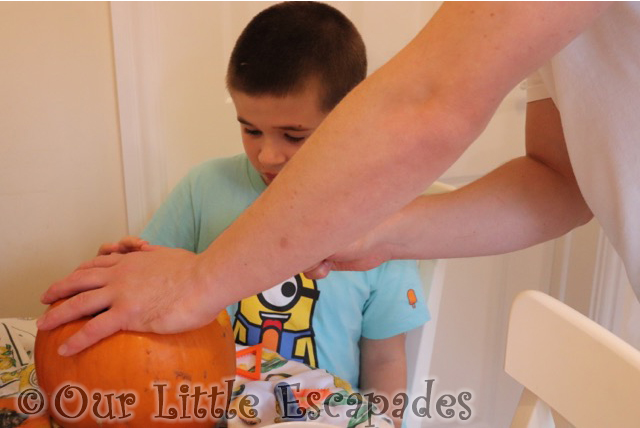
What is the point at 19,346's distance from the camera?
77 centimetres

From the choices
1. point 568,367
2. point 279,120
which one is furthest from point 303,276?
point 568,367

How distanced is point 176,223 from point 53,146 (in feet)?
1.00

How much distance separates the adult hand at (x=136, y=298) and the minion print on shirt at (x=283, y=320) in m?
0.39

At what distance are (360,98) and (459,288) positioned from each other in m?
1.26

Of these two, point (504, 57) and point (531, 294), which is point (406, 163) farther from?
point (531, 294)

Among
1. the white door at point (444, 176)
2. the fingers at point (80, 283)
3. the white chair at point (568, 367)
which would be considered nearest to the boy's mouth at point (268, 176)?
the white door at point (444, 176)

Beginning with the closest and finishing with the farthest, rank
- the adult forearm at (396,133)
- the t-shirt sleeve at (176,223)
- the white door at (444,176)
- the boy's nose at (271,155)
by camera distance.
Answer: the adult forearm at (396,133) < the boy's nose at (271,155) < the t-shirt sleeve at (176,223) < the white door at (444,176)

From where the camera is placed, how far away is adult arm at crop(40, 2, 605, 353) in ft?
1.21

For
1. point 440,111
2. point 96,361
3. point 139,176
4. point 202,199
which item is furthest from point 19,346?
point 440,111

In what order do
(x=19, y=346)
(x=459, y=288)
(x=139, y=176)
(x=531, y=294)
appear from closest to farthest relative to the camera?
(x=531, y=294), (x=19, y=346), (x=139, y=176), (x=459, y=288)

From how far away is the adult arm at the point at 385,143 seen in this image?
37 centimetres

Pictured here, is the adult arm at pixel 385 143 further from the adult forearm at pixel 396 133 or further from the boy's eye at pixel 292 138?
the boy's eye at pixel 292 138

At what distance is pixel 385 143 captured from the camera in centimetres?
41

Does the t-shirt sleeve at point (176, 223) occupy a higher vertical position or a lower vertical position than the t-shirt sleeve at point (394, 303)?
higher
